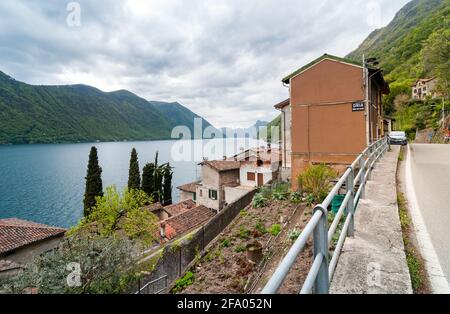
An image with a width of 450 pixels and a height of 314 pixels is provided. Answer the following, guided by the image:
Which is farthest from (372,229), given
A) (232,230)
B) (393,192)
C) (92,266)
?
(92,266)

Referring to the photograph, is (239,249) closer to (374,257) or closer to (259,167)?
(374,257)

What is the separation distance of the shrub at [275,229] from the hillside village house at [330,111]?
6.88 meters

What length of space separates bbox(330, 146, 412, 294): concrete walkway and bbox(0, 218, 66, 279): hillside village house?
62.5 ft

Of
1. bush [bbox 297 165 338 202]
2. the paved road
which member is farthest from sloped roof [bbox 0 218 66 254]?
the paved road

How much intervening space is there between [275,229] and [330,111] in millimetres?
9277

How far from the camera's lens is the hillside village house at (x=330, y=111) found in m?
15.2

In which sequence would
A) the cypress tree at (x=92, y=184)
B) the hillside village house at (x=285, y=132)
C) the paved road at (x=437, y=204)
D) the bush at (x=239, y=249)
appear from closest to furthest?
the paved road at (x=437, y=204)
the bush at (x=239, y=249)
the hillside village house at (x=285, y=132)
the cypress tree at (x=92, y=184)

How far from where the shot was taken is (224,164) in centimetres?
3309

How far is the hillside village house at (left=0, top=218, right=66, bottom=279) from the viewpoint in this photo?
625 inches

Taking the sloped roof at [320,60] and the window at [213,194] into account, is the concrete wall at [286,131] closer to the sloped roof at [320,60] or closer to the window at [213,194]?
the sloped roof at [320,60]

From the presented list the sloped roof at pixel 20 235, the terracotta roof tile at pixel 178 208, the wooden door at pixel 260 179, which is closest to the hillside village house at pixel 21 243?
the sloped roof at pixel 20 235
